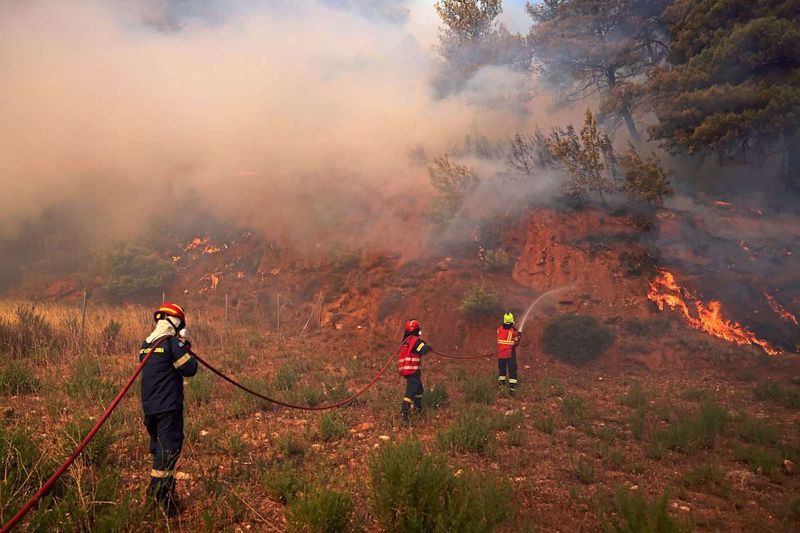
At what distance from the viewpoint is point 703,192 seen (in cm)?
1708

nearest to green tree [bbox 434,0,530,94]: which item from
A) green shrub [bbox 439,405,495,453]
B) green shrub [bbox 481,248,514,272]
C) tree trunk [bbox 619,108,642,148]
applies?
tree trunk [bbox 619,108,642,148]

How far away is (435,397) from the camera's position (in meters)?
8.56

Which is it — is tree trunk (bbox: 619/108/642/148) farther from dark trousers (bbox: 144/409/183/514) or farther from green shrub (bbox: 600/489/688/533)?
dark trousers (bbox: 144/409/183/514)

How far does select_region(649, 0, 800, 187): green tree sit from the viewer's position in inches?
522

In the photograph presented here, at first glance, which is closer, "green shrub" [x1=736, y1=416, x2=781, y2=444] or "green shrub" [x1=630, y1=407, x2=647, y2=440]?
"green shrub" [x1=736, y1=416, x2=781, y2=444]

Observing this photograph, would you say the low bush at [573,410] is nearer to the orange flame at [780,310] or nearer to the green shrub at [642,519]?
the green shrub at [642,519]

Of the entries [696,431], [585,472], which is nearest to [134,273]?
[585,472]

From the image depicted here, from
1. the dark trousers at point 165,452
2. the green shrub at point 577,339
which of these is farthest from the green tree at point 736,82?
the dark trousers at point 165,452

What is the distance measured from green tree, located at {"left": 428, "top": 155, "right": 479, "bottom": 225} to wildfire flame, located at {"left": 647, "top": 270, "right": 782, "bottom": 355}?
19.9 feet

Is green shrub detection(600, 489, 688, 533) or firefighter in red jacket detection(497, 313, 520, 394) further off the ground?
firefighter in red jacket detection(497, 313, 520, 394)

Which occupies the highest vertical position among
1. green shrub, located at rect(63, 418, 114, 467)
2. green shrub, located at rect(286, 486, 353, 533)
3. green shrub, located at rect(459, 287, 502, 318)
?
green shrub, located at rect(459, 287, 502, 318)

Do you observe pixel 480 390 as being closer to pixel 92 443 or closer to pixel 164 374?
pixel 164 374

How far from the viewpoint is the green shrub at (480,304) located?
12445 mm

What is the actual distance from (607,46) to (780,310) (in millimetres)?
13535
